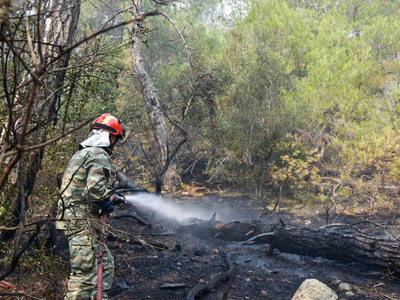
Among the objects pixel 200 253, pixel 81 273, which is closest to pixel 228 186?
pixel 200 253

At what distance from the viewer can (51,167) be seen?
4.62 meters

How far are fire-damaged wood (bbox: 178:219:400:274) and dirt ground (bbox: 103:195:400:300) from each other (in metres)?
0.17

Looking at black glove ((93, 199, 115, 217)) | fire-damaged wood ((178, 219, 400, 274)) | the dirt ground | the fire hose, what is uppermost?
black glove ((93, 199, 115, 217))

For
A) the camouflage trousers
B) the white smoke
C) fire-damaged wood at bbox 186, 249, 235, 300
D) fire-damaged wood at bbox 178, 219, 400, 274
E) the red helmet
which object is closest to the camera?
the camouflage trousers

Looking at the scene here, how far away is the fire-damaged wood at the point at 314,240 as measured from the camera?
5.00m

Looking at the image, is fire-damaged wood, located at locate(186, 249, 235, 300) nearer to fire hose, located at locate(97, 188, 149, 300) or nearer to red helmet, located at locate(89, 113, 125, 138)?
fire hose, located at locate(97, 188, 149, 300)

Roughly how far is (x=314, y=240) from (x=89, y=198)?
3826 mm

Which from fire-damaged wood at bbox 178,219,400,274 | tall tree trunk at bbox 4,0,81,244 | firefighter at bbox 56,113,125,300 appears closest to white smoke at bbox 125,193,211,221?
fire-damaged wood at bbox 178,219,400,274

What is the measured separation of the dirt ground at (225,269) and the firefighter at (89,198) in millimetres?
318

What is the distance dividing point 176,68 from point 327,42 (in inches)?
264

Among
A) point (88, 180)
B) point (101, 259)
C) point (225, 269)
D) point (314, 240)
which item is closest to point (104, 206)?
point (88, 180)

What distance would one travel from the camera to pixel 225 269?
539 cm

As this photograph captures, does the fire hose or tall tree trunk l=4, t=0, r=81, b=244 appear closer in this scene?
the fire hose

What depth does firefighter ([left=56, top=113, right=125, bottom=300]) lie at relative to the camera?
11.0 ft
